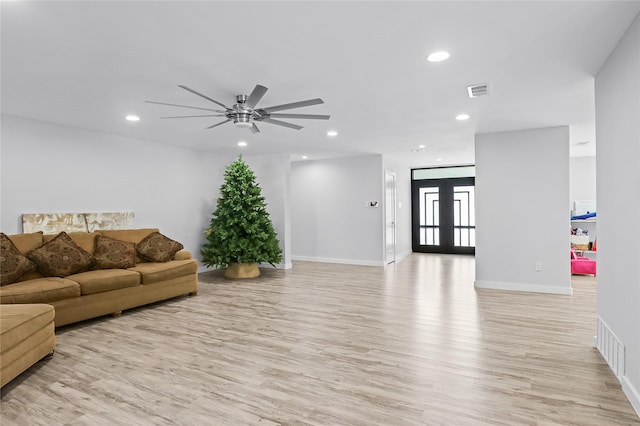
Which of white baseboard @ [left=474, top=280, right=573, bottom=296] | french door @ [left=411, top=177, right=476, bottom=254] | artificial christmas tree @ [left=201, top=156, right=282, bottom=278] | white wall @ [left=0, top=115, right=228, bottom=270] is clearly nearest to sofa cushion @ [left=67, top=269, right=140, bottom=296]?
white wall @ [left=0, top=115, right=228, bottom=270]

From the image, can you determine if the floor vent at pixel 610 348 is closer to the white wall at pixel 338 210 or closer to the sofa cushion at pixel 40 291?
the white wall at pixel 338 210

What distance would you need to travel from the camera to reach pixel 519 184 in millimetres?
5480

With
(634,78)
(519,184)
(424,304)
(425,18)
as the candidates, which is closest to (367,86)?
(425,18)

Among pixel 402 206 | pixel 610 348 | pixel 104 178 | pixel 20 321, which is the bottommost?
pixel 610 348

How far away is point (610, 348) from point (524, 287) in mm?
2851

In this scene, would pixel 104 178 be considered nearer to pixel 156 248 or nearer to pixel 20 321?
pixel 156 248

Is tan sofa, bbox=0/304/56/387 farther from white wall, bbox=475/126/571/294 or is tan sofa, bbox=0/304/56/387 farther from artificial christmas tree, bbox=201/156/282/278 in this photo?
white wall, bbox=475/126/571/294

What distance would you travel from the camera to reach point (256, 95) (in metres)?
3.15

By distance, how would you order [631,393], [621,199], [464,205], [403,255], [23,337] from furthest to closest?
[464,205], [403,255], [23,337], [621,199], [631,393]

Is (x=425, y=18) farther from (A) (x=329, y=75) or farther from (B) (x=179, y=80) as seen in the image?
(B) (x=179, y=80)

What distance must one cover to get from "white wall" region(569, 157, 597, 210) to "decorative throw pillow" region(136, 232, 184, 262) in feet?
28.6

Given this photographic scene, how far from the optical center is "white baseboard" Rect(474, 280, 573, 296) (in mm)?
5266

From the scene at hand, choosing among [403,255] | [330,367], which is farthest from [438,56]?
[403,255]

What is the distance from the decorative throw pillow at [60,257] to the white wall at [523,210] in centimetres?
575
